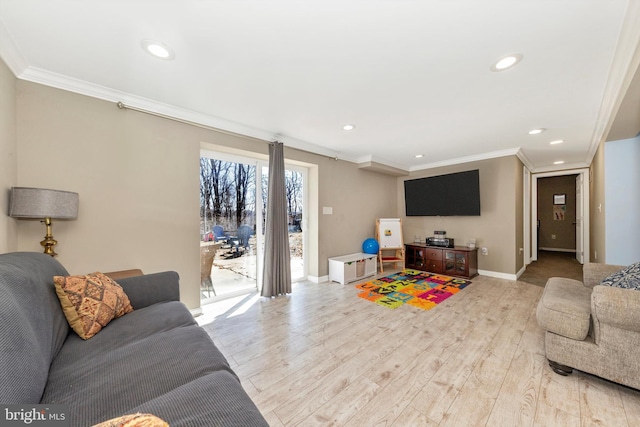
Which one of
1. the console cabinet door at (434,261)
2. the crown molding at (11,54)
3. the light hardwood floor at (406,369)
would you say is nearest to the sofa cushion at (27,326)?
the light hardwood floor at (406,369)

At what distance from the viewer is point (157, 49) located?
1746mm

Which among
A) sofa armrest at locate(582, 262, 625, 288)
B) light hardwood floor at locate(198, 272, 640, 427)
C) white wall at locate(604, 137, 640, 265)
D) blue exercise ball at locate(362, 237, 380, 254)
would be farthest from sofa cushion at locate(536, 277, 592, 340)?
blue exercise ball at locate(362, 237, 380, 254)

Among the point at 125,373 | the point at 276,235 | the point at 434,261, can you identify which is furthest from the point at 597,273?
the point at 125,373

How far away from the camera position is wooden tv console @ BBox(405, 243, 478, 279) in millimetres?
4422

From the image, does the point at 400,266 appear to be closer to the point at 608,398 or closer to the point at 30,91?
the point at 608,398

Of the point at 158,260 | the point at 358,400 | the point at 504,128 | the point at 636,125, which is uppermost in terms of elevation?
the point at 504,128

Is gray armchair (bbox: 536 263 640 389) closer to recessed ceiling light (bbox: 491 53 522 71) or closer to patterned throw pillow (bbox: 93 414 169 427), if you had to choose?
recessed ceiling light (bbox: 491 53 522 71)

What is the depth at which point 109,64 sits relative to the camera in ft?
6.31

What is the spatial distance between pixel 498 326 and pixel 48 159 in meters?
4.49

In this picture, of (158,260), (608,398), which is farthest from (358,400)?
(158,260)

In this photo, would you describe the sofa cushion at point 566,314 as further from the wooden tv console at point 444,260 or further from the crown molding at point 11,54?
the crown molding at point 11,54

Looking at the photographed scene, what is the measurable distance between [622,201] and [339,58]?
3976 mm

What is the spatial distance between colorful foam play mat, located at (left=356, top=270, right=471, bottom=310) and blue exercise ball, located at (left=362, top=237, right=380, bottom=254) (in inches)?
24.4

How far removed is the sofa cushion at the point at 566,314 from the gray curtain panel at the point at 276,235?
283cm
